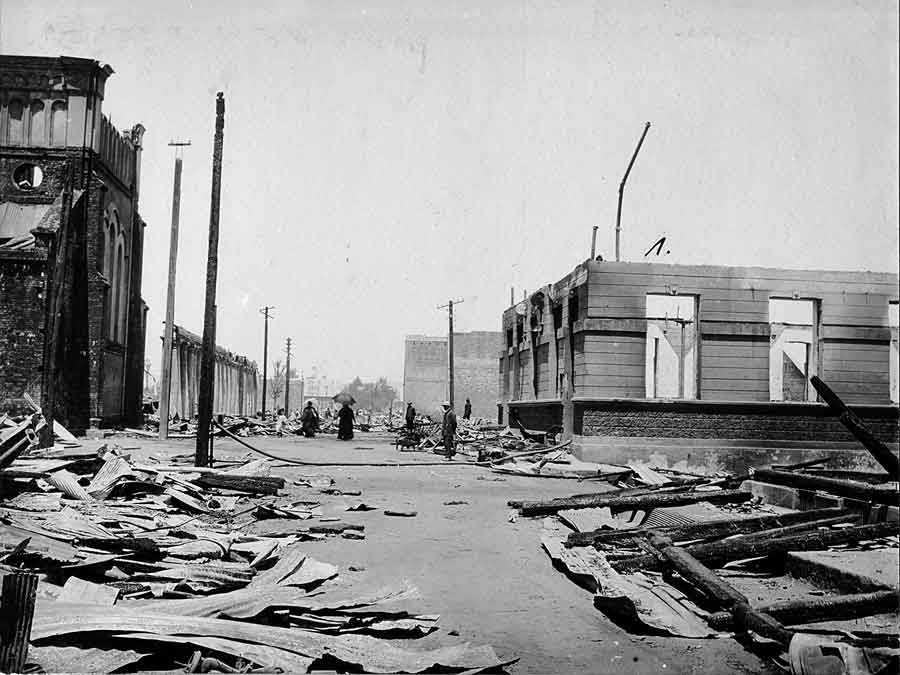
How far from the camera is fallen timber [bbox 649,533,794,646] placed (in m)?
4.71

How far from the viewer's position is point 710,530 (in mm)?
7918

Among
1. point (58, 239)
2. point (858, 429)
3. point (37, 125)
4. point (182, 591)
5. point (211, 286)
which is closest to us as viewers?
point (858, 429)

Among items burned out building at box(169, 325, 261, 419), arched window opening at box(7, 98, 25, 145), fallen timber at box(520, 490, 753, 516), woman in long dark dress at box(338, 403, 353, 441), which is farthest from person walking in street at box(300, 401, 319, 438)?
fallen timber at box(520, 490, 753, 516)

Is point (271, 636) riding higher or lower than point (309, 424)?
higher

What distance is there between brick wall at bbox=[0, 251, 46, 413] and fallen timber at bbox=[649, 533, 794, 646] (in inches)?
744

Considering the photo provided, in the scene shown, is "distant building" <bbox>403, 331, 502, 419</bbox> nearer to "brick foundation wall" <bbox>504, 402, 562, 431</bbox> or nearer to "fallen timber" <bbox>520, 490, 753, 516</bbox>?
"brick foundation wall" <bbox>504, 402, 562, 431</bbox>

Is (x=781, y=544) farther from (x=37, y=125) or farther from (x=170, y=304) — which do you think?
(x=37, y=125)

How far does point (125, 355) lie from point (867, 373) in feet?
82.7

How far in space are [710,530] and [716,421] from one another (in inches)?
485

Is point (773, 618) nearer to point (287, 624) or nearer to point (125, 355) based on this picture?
point (287, 624)

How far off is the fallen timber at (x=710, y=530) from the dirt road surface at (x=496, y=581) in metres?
0.57

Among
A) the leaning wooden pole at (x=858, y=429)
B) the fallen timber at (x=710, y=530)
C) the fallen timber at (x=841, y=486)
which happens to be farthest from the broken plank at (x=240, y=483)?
the leaning wooden pole at (x=858, y=429)

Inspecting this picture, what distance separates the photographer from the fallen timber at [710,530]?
7.88 metres

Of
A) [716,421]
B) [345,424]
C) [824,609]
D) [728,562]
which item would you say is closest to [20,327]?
[345,424]
